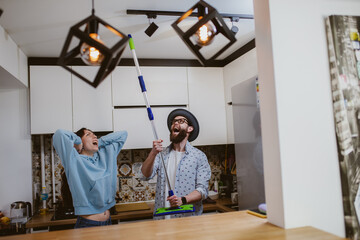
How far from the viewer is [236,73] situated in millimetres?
3338

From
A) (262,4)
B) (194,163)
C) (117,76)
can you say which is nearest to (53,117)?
(117,76)

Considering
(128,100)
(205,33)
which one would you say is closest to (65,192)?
(128,100)

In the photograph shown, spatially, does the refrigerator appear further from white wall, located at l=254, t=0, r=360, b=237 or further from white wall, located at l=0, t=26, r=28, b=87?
white wall, located at l=0, t=26, r=28, b=87

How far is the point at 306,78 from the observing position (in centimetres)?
134

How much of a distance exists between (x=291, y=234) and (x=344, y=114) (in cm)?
55

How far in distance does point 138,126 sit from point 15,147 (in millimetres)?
1257

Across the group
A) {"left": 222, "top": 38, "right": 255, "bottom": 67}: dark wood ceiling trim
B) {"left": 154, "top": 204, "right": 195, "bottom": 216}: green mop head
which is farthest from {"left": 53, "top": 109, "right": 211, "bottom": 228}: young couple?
{"left": 222, "top": 38, "right": 255, "bottom": 67}: dark wood ceiling trim

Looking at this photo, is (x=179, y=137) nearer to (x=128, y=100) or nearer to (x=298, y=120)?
(x=128, y=100)

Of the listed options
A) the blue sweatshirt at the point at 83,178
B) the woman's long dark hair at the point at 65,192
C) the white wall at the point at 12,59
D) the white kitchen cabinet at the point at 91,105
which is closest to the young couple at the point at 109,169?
the blue sweatshirt at the point at 83,178

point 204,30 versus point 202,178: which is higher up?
point 204,30

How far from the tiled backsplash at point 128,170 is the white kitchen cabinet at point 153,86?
674 millimetres

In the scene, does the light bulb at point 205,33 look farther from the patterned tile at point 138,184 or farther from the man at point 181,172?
the patterned tile at point 138,184

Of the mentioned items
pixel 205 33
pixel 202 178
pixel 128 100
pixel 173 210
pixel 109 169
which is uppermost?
pixel 128 100

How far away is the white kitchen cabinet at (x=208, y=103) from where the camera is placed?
11.6 feet
